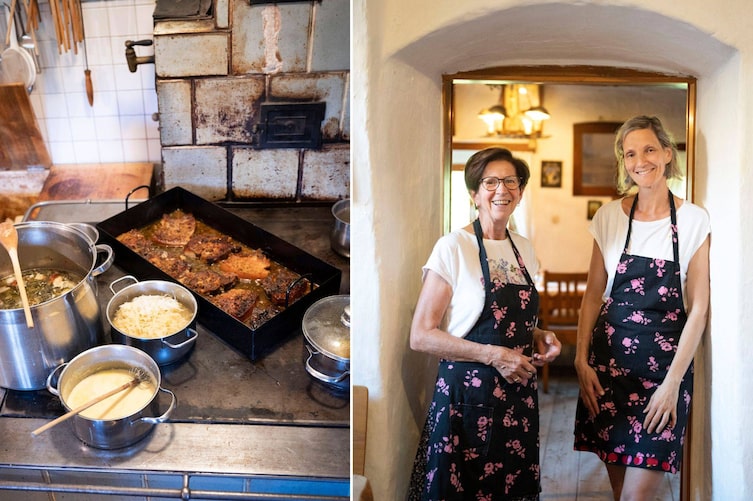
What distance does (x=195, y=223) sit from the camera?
1.77 m

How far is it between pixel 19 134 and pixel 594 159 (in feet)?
4.43

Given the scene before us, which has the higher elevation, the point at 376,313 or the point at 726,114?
the point at 726,114

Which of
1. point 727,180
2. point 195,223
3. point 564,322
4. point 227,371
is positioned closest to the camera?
point 727,180

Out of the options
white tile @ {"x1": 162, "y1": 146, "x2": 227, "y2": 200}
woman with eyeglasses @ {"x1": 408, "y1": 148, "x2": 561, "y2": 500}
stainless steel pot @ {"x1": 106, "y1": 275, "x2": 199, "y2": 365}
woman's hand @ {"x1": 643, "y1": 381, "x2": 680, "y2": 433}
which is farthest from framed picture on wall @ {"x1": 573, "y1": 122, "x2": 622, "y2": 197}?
stainless steel pot @ {"x1": 106, "y1": 275, "x2": 199, "y2": 365}

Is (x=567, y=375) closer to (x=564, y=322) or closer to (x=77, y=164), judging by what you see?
(x=564, y=322)

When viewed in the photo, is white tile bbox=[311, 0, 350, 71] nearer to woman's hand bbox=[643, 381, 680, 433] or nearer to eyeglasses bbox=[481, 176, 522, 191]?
eyeglasses bbox=[481, 176, 522, 191]

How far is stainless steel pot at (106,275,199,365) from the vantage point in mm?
1491

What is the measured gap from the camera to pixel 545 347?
4.03 ft

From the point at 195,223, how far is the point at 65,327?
0.51 metres

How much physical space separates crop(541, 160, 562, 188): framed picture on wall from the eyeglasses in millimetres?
71

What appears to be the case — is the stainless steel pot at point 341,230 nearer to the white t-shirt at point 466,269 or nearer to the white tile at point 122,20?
the white t-shirt at point 466,269

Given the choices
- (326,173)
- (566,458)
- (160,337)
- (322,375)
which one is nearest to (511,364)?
(566,458)

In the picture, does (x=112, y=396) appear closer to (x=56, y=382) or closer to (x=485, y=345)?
(x=56, y=382)

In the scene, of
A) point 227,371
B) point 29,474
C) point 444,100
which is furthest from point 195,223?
point 444,100
